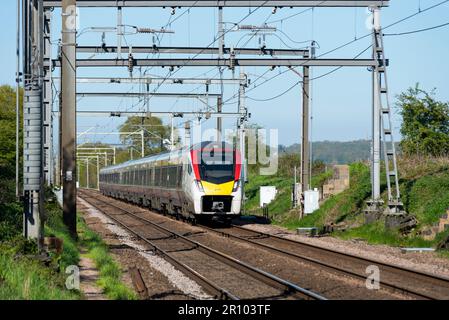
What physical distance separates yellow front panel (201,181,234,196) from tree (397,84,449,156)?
50.7 ft

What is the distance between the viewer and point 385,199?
86.1 feet

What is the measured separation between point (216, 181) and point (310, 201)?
11.8 feet

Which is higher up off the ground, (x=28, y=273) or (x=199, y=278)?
(x=28, y=273)

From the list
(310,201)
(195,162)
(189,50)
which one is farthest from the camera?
(310,201)

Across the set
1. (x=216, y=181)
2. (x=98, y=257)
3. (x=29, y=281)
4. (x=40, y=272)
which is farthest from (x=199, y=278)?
(x=216, y=181)

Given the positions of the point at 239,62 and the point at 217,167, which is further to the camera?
the point at 217,167

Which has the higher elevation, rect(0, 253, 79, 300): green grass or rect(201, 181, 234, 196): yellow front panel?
rect(201, 181, 234, 196): yellow front panel

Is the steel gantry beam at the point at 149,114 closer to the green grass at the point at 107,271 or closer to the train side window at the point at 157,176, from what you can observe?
the train side window at the point at 157,176

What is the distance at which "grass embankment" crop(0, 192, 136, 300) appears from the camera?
36.7 feet

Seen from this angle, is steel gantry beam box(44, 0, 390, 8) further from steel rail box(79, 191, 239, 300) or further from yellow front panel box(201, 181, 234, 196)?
steel rail box(79, 191, 239, 300)

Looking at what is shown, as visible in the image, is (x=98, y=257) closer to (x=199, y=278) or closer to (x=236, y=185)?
(x=199, y=278)

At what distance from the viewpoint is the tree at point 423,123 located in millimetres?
42219

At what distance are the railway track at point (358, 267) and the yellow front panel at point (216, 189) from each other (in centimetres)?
394

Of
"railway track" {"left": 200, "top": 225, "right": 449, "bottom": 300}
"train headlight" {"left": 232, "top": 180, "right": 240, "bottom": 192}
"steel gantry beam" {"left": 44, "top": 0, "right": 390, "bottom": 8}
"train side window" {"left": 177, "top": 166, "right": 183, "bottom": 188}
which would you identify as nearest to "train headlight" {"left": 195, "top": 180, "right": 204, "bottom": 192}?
"train headlight" {"left": 232, "top": 180, "right": 240, "bottom": 192}
